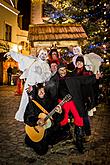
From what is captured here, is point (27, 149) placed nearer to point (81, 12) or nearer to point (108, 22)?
point (108, 22)

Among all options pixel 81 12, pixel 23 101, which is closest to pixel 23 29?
pixel 81 12

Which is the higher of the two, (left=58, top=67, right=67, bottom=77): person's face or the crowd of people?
(left=58, top=67, right=67, bottom=77): person's face

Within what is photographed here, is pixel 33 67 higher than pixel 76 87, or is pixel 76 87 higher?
pixel 33 67

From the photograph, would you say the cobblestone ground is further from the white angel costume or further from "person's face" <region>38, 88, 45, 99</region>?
the white angel costume

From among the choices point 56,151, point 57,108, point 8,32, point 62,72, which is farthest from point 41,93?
point 8,32

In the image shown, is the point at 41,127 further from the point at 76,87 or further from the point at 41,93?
the point at 76,87

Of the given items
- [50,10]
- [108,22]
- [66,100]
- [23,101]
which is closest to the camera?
[66,100]

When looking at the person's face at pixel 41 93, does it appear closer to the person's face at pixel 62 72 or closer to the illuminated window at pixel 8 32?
the person's face at pixel 62 72

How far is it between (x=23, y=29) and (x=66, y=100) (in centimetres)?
2984

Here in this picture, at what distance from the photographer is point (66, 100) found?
5691mm

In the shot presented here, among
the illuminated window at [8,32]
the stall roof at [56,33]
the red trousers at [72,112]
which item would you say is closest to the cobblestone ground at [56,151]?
the red trousers at [72,112]

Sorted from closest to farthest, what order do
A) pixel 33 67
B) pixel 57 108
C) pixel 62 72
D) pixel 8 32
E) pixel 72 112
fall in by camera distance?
pixel 57 108
pixel 72 112
pixel 62 72
pixel 33 67
pixel 8 32

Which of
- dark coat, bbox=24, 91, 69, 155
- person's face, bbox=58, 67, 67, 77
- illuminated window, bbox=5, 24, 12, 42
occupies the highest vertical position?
illuminated window, bbox=5, 24, 12, 42

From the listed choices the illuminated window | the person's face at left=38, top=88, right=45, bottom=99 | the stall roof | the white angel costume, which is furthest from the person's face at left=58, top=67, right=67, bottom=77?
the illuminated window
